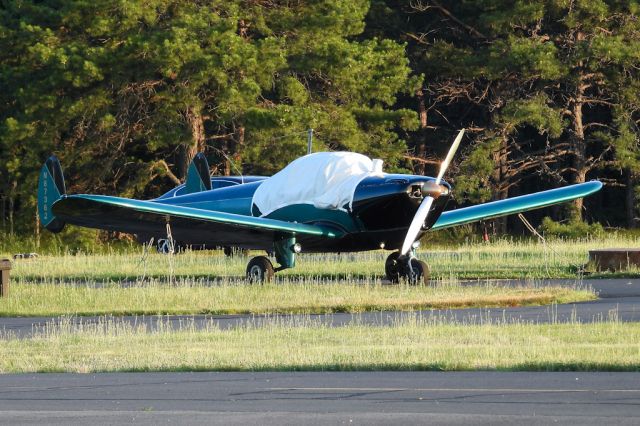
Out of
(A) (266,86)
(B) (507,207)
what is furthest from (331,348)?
(A) (266,86)

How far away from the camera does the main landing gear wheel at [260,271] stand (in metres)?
22.9

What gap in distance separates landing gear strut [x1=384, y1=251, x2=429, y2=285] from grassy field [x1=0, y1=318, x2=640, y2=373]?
20.1 feet

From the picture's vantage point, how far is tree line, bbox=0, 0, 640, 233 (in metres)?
38.8

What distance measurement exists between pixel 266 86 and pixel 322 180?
1652 centimetres

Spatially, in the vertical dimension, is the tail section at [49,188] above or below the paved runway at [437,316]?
above

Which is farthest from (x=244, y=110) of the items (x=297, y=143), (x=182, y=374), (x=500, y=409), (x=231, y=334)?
(x=500, y=409)

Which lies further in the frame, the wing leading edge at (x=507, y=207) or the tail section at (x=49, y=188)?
the tail section at (x=49, y=188)

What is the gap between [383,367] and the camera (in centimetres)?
1180

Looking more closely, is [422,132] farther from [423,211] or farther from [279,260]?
[423,211]

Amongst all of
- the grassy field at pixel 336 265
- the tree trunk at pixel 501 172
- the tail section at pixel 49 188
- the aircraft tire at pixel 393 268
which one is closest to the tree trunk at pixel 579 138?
the tree trunk at pixel 501 172

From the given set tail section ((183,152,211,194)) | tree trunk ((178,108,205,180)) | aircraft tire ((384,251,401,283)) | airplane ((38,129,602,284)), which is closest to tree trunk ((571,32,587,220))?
tree trunk ((178,108,205,180))

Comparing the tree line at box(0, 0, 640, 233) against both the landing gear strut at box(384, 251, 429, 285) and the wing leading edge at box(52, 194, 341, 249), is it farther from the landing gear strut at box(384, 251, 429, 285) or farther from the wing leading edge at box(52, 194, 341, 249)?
the landing gear strut at box(384, 251, 429, 285)

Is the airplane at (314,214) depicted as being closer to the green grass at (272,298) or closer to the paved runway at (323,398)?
the green grass at (272,298)

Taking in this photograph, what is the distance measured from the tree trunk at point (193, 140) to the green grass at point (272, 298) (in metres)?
17.5
